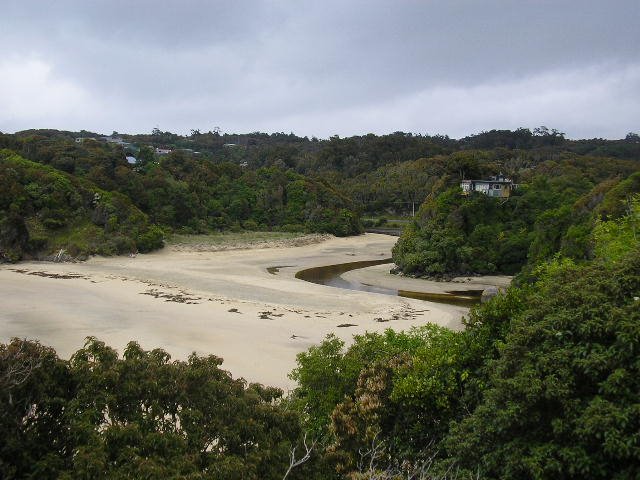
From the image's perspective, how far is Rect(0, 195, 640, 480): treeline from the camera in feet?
18.2

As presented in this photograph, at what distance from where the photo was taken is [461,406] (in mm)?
8047

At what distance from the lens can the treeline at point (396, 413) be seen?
5.55 metres

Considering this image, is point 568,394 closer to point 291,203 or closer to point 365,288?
point 365,288

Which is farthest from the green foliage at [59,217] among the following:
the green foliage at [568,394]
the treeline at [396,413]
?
the green foliage at [568,394]

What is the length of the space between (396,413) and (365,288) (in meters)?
25.4

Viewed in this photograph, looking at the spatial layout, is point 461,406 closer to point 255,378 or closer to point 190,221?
point 255,378

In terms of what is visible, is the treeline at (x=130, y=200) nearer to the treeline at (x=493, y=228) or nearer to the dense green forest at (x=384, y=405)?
the treeline at (x=493, y=228)

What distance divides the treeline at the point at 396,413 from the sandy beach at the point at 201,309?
7.33 metres

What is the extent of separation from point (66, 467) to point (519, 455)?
5295 millimetres

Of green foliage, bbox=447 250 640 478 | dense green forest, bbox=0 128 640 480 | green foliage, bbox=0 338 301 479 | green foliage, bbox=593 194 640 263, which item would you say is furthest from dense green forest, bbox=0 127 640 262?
green foliage, bbox=0 338 301 479

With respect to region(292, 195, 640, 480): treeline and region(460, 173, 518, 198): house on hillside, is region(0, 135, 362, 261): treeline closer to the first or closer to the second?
region(460, 173, 518, 198): house on hillside

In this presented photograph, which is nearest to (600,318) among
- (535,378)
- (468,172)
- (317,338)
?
(535,378)

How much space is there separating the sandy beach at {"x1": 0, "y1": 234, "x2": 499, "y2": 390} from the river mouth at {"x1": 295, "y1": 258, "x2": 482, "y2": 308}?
1458 mm

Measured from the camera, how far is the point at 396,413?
8422mm
